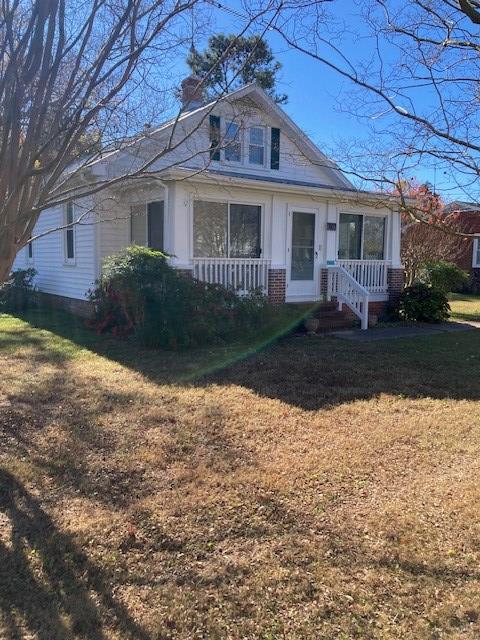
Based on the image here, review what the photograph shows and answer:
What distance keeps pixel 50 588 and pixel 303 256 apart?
1057 centimetres

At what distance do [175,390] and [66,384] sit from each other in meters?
1.45

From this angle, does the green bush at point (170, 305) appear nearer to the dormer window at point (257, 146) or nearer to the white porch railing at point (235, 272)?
the white porch railing at point (235, 272)

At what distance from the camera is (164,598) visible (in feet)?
8.95

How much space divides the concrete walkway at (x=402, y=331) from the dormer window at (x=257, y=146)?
16.3 ft

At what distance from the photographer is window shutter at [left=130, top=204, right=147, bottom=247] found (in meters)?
12.0

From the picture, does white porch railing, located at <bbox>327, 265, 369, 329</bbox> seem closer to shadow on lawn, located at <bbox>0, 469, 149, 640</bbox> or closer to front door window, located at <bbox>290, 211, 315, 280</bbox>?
front door window, located at <bbox>290, 211, 315, 280</bbox>

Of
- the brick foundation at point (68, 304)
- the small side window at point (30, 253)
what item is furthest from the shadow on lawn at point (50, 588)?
the small side window at point (30, 253)

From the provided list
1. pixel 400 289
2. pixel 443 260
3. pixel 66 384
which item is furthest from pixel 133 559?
pixel 443 260

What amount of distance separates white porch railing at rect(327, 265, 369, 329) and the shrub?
8.29 metres

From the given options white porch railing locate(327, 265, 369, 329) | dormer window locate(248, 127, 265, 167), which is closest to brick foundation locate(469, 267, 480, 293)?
white porch railing locate(327, 265, 369, 329)

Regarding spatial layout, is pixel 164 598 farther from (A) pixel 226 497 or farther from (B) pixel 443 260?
(B) pixel 443 260

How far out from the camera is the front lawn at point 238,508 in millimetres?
2623

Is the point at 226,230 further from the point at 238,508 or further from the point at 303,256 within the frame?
the point at 238,508

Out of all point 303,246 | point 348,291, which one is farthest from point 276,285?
point 348,291
